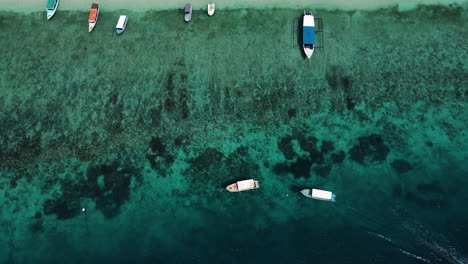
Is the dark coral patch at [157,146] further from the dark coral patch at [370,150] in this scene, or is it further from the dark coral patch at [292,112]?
the dark coral patch at [370,150]

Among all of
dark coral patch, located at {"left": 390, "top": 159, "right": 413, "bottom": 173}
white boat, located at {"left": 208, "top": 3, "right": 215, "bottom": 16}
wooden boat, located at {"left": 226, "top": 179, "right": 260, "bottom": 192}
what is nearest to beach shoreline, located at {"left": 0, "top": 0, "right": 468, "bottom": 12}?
white boat, located at {"left": 208, "top": 3, "right": 215, "bottom": 16}

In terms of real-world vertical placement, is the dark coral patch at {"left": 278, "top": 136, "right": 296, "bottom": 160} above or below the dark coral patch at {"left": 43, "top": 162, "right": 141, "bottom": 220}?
above

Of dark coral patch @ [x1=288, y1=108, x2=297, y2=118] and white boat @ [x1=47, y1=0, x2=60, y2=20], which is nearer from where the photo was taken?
dark coral patch @ [x1=288, y1=108, x2=297, y2=118]

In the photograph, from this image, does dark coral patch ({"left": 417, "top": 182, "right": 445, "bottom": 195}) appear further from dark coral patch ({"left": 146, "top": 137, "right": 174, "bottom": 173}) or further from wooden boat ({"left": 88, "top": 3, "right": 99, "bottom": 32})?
wooden boat ({"left": 88, "top": 3, "right": 99, "bottom": 32})

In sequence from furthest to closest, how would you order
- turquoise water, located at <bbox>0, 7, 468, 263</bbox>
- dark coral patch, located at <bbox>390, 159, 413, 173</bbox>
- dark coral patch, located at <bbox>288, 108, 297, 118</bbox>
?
dark coral patch, located at <bbox>288, 108, 297, 118</bbox> < dark coral patch, located at <bbox>390, 159, 413, 173</bbox> < turquoise water, located at <bbox>0, 7, 468, 263</bbox>

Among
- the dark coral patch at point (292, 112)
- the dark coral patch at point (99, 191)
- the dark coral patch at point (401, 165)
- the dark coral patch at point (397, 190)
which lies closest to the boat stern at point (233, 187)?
the dark coral patch at point (99, 191)

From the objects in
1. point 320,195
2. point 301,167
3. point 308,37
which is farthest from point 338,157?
point 308,37
